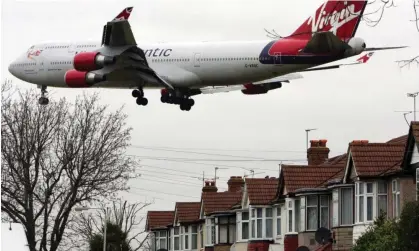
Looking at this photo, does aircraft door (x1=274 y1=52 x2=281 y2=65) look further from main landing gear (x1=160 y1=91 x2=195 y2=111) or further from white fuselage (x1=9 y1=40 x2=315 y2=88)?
main landing gear (x1=160 y1=91 x2=195 y2=111)

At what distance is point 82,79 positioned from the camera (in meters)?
73.6

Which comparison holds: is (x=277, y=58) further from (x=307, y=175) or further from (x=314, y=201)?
(x=314, y=201)

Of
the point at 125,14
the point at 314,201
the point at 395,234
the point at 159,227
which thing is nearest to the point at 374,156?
the point at 314,201

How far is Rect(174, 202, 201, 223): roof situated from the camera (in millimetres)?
106000

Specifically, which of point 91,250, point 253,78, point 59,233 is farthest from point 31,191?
point 91,250

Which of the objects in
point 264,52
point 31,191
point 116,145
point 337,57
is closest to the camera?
point 337,57

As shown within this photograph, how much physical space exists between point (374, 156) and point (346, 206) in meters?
3.93

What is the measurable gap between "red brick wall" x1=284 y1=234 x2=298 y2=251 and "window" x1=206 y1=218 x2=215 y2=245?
21.1m

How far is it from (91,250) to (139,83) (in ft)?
101

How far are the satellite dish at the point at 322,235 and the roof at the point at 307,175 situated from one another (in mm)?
6562

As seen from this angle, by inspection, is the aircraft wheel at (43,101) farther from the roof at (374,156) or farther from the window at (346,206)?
the roof at (374,156)

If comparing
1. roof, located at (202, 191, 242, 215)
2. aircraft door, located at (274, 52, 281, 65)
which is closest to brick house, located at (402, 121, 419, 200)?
aircraft door, located at (274, 52, 281, 65)

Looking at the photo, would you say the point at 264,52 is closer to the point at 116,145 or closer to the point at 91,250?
the point at 116,145

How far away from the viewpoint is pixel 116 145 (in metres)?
83.9
